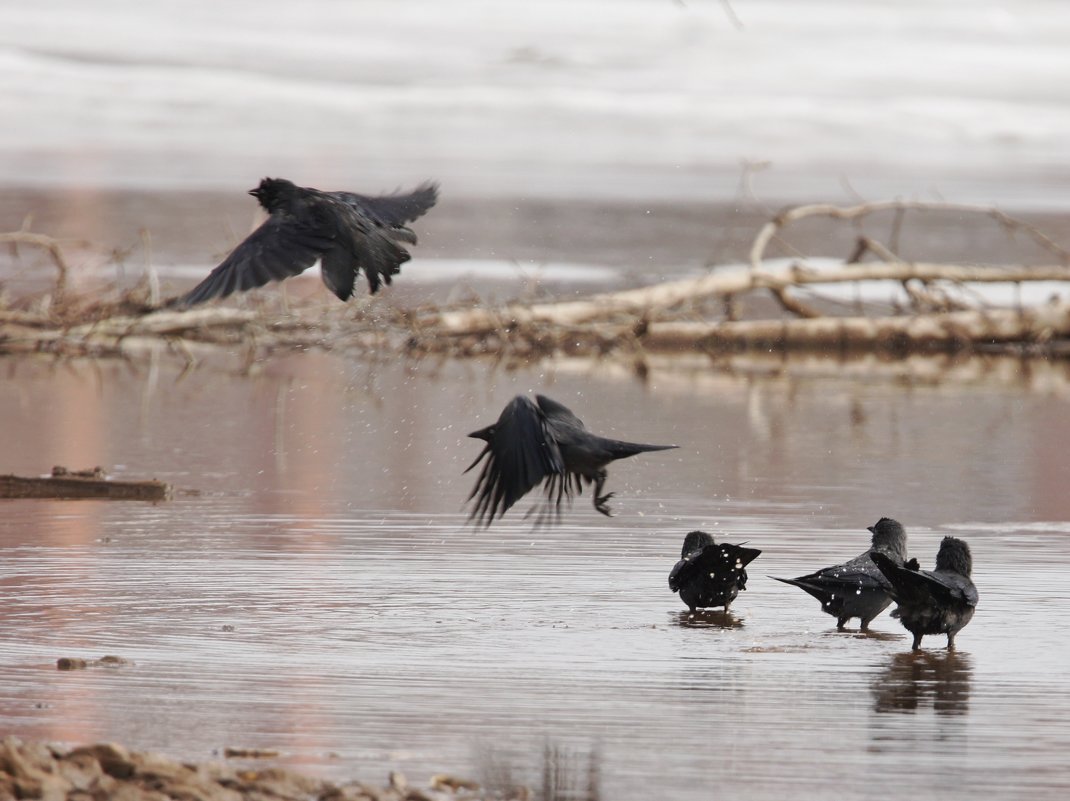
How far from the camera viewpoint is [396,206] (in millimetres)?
9836

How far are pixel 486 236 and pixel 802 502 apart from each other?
27.7m

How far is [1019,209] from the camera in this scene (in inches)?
2239

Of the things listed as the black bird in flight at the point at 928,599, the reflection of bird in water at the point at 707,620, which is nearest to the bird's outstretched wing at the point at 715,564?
the reflection of bird in water at the point at 707,620

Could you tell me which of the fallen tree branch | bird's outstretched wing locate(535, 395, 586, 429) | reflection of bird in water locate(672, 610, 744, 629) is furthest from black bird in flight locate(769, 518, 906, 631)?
the fallen tree branch

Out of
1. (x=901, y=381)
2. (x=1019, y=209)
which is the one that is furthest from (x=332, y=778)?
(x=1019, y=209)

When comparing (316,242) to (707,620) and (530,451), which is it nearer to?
(530,451)

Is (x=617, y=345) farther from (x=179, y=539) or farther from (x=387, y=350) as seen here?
(x=179, y=539)

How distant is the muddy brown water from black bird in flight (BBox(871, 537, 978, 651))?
Result: 13 centimetres

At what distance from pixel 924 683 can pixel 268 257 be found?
3.31 meters

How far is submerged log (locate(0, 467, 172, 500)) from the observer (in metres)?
12.0

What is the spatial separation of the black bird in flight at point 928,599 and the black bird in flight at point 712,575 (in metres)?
0.79

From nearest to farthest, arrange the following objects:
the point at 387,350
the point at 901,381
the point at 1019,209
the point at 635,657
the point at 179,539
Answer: the point at 635,657 < the point at 179,539 < the point at 901,381 < the point at 387,350 < the point at 1019,209

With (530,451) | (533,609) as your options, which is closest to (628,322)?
(533,609)

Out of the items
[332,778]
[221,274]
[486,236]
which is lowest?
[332,778]
